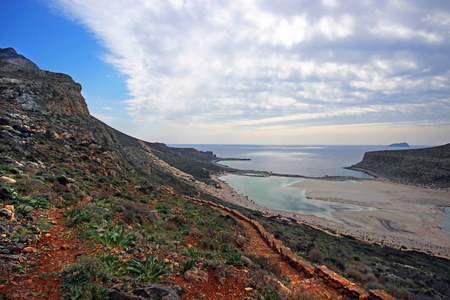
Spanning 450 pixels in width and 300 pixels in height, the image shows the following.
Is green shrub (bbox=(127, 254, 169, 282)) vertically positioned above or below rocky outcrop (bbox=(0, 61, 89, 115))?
below

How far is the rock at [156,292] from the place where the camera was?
12.7ft

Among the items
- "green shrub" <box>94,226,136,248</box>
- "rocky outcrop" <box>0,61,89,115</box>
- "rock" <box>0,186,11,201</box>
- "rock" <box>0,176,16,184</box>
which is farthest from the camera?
"rocky outcrop" <box>0,61,89,115</box>

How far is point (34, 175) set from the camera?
8992mm

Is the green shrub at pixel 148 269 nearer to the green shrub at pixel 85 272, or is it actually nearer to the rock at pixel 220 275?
the green shrub at pixel 85 272

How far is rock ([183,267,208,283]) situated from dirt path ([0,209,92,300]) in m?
2.60

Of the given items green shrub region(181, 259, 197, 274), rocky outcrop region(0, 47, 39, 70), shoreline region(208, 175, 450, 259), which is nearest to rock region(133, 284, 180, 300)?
green shrub region(181, 259, 197, 274)

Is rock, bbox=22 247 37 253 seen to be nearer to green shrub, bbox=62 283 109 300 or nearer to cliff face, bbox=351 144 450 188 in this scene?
green shrub, bbox=62 283 109 300

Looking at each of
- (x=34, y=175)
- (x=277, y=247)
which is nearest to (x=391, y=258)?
(x=277, y=247)

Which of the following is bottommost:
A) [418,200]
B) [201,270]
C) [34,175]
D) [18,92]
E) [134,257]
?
[418,200]

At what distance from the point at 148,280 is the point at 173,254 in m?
1.65

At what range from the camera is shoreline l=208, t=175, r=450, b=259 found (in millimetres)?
21562

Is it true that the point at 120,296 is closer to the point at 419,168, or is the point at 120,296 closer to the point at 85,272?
the point at 85,272

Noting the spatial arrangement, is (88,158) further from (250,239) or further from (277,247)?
(277,247)

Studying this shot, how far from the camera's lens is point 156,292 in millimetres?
3998
